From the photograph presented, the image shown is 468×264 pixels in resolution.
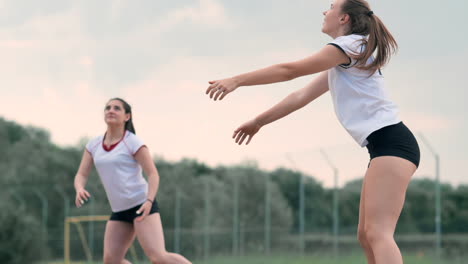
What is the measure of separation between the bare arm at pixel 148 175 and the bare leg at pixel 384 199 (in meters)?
2.80

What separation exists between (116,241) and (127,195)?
1.42 feet

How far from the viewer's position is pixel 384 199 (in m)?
3.99

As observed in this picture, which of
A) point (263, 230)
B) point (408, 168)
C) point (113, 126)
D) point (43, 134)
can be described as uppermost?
point (43, 134)

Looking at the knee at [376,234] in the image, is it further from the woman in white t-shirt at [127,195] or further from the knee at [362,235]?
the woman in white t-shirt at [127,195]

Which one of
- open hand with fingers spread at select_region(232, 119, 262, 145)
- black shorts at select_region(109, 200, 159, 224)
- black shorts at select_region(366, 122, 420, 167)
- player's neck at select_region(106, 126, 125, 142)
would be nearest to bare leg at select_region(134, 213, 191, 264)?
black shorts at select_region(109, 200, 159, 224)

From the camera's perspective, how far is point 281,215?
55.5ft

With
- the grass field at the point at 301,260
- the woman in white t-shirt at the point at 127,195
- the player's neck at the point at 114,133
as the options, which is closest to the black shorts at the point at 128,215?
the woman in white t-shirt at the point at 127,195

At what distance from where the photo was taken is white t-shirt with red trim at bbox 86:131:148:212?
6.59 m

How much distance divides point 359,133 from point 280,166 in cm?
1251

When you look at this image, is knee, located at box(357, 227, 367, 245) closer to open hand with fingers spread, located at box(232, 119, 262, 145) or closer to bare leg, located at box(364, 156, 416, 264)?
bare leg, located at box(364, 156, 416, 264)

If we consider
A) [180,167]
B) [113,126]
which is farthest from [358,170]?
[180,167]

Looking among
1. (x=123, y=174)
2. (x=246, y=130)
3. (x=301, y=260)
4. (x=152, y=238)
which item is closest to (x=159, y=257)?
(x=152, y=238)

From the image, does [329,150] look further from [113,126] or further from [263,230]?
[113,126]

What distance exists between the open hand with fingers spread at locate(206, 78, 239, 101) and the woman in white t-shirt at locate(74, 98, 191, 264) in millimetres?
2830
